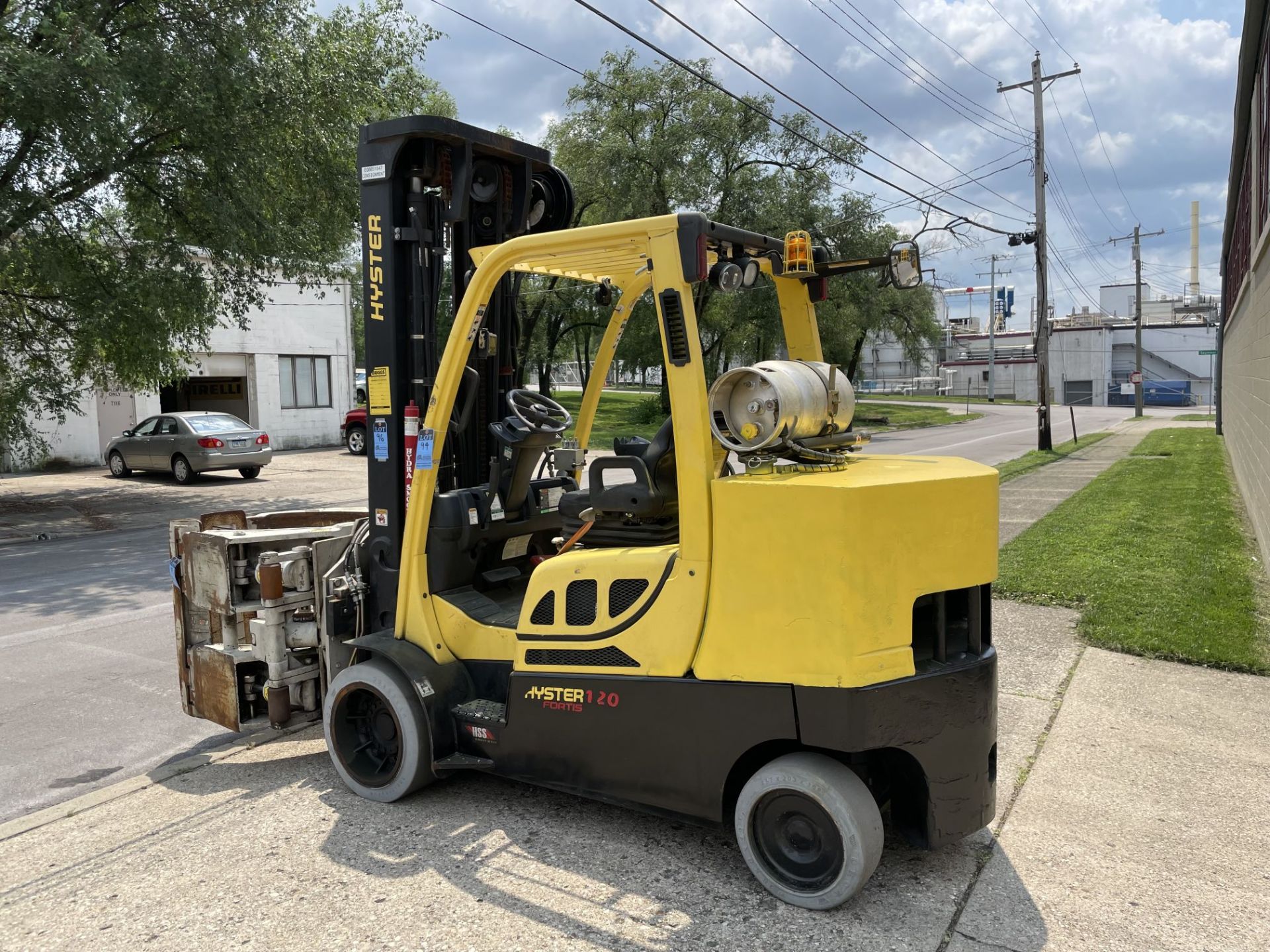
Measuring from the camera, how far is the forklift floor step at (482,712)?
4129 millimetres

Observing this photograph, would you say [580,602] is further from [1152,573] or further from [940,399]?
[940,399]

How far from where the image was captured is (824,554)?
3277 mm

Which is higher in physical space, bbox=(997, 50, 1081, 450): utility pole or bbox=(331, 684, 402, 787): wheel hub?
bbox=(997, 50, 1081, 450): utility pole

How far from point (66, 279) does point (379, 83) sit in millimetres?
6234

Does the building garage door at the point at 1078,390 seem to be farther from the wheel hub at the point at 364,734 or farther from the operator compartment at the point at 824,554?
the wheel hub at the point at 364,734

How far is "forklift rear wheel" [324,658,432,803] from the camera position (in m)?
4.21

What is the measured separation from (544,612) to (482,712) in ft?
1.97

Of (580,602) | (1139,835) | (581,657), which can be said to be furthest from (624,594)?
(1139,835)

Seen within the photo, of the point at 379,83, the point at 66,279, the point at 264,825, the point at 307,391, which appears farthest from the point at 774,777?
the point at 307,391

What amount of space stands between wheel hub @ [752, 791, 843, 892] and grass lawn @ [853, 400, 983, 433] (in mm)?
34927

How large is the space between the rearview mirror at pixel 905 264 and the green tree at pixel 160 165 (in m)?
11.8

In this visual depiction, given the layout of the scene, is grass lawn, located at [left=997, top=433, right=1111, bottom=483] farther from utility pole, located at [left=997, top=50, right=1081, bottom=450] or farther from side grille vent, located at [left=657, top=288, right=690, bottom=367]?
side grille vent, located at [left=657, top=288, right=690, bottom=367]

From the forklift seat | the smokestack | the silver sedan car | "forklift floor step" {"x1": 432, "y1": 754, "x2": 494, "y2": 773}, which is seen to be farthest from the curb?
the smokestack

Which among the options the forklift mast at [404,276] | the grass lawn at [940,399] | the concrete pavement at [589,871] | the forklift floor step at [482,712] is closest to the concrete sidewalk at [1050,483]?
the concrete pavement at [589,871]
